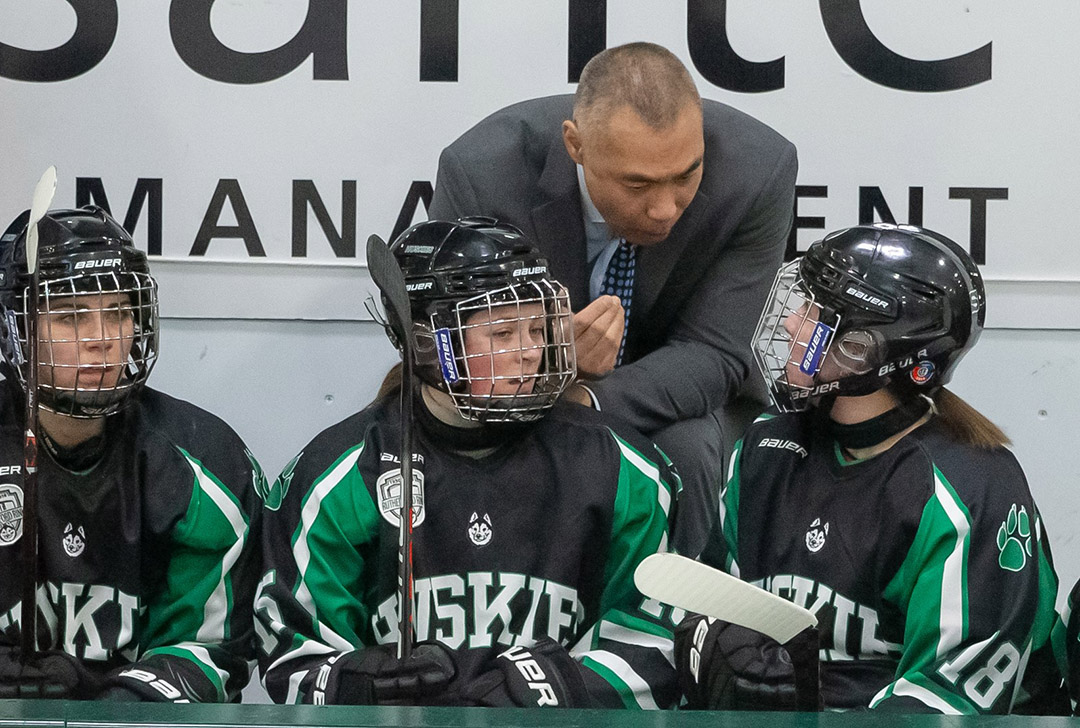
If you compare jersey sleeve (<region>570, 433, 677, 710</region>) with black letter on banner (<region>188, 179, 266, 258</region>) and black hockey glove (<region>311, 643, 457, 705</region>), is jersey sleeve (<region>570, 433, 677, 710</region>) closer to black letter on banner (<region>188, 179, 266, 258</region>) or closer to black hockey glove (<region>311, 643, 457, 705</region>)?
black hockey glove (<region>311, 643, 457, 705</region>)

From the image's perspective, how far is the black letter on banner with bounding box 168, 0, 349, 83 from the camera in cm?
280

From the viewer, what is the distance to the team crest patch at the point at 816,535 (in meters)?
2.03

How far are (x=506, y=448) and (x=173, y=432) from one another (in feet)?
1.80

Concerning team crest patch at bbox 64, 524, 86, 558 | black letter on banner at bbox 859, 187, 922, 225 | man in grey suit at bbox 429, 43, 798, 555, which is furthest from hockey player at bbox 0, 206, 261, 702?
black letter on banner at bbox 859, 187, 922, 225

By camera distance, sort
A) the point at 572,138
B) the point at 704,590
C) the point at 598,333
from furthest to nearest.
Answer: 1. the point at 572,138
2. the point at 598,333
3. the point at 704,590

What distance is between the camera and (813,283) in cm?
205

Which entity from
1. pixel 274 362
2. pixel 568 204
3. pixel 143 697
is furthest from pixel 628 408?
pixel 143 697

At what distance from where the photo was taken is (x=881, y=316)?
1989mm

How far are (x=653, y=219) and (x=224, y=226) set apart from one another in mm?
920

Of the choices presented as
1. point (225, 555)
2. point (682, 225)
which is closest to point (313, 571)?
point (225, 555)

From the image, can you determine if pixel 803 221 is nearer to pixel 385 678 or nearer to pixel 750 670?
pixel 750 670

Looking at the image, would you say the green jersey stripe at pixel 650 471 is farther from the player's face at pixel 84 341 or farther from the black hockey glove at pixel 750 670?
the player's face at pixel 84 341

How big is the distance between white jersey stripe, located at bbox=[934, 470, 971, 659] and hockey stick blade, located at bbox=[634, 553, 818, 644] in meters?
0.48

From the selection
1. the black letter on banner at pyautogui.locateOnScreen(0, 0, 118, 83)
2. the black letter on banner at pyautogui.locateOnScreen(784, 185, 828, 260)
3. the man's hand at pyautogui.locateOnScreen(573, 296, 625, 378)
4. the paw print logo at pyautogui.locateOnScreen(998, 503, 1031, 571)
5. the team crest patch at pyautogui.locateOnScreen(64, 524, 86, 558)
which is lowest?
the team crest patch at pyautogui.locateOnScreen(64, 524, 86, 558)
